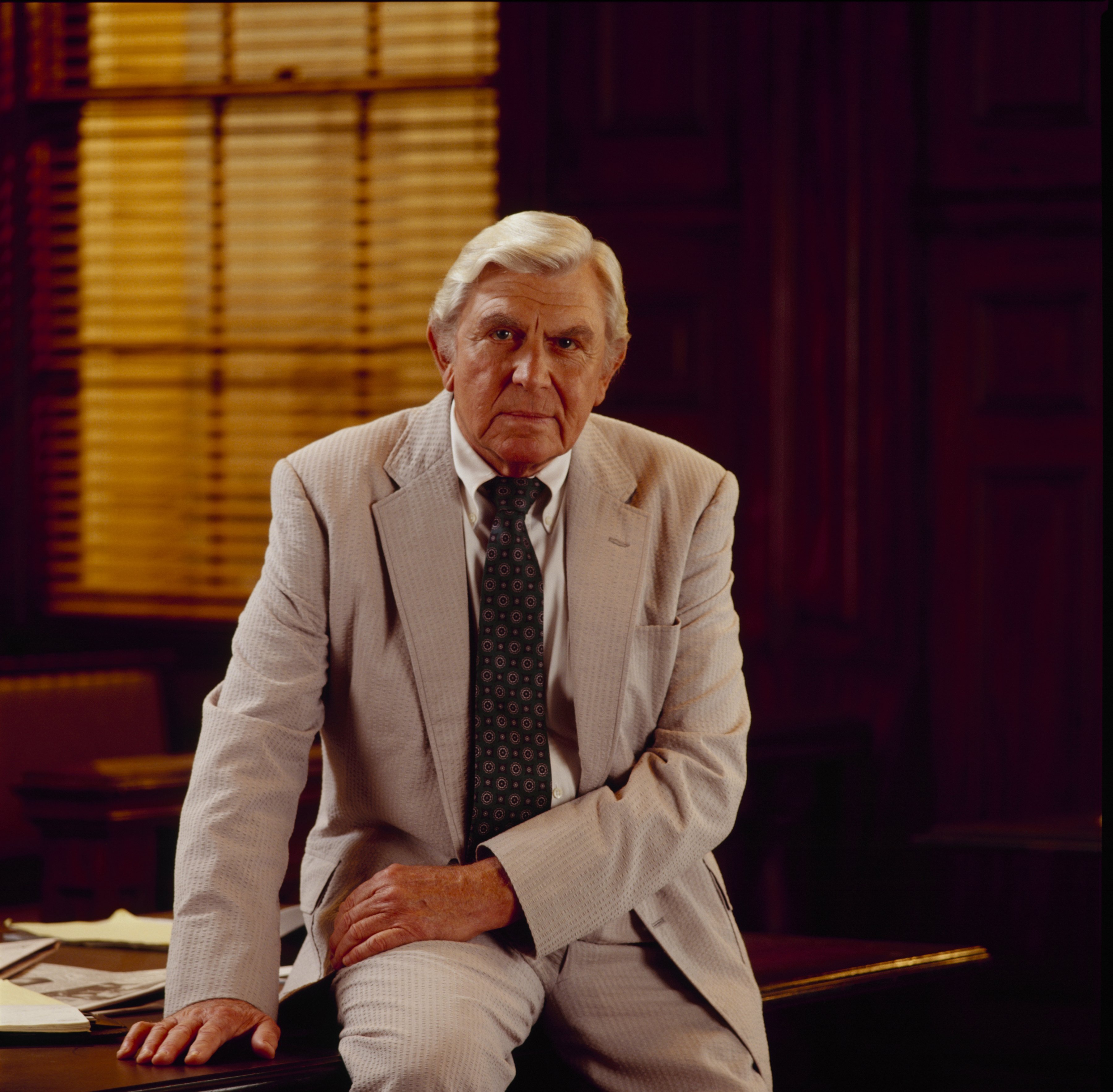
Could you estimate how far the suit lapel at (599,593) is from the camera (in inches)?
73.3

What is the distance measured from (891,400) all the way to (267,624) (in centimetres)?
228

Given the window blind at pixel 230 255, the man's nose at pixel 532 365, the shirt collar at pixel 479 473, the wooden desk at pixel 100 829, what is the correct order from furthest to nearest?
the window blind at pixel 230 255, the wooden desk at pixel 100 829, the shirt collar at pixel 479 473, the man's nose at pixel 532 365

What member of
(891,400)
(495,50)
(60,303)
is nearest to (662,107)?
(495,50)

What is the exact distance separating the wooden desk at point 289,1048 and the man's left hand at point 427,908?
146mm

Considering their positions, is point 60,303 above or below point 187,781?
above

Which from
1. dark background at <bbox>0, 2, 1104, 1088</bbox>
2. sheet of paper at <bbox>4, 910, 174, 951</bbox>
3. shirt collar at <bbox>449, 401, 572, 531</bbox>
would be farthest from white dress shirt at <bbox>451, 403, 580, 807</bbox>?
dark background at <bbox>0, 2, 1104, 1088</bbox>

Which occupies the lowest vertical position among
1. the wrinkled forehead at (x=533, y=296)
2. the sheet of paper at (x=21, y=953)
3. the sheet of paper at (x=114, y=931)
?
the sheet of paper at (x=114, y=931)

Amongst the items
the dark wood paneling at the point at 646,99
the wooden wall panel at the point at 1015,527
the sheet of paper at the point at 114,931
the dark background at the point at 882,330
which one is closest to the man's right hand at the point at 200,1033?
the sheet of paper at the point at 114,931

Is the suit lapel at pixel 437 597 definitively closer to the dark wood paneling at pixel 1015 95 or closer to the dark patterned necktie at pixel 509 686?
the dark patterned necktie at pixel 509 686

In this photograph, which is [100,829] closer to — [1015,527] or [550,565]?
[550,565]

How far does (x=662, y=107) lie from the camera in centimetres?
374

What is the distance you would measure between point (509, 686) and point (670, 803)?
0.26 metres

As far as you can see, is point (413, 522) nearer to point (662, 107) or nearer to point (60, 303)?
point (662, 107)

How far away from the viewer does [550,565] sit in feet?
6.41
